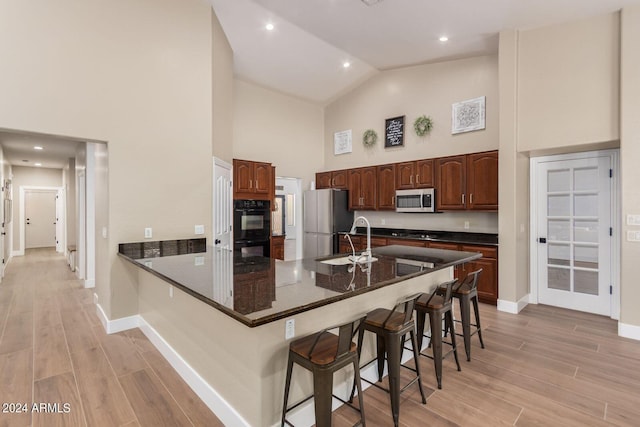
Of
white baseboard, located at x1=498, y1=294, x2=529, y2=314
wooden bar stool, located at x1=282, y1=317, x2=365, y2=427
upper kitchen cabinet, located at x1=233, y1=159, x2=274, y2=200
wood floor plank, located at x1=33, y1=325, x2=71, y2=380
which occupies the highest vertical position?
upper kitchen cabinet, located at x1=233, y1=159, x2=274, y2=200

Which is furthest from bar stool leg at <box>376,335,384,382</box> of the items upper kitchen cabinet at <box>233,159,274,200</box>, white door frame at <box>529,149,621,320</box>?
upper kitchen cabinet at <box>233,159,274,200</box>

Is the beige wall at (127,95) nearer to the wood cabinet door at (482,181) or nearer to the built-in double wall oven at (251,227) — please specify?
the built-in double wall oven at (251,227)

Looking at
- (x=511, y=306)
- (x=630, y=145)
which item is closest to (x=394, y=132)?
(x=630, y=145)

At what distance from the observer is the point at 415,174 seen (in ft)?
17.9

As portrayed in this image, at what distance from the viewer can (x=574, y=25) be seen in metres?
3.76

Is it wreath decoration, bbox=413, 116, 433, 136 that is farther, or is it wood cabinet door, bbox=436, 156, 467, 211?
wreath decoration, bbox=413, 116, 433, 136

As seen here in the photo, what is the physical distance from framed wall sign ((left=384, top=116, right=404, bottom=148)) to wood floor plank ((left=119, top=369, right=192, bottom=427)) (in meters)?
5.07

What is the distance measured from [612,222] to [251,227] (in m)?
4.96

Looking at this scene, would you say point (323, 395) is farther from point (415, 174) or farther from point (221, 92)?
point (415, 174)

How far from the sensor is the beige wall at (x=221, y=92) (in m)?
4.14

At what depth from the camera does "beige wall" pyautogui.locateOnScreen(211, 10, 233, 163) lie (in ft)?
13.6

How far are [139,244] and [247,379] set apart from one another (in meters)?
2.38

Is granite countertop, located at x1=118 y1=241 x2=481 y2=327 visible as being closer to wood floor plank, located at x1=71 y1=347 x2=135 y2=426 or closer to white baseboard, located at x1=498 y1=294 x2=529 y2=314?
wood floor plank, located at x1=71 y1=347 x2=135 y2=426

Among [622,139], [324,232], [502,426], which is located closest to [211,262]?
[502,426]
